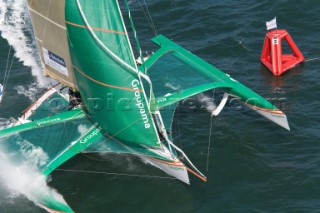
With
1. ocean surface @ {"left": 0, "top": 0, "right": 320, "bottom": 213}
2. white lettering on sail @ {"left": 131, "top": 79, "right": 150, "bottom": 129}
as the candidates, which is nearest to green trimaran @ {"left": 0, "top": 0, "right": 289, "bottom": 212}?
white lettering on sail @ {"left": 131, "top": 79, "right": 150, "bottom": 129}

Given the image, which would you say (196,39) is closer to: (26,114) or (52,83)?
(52,83)

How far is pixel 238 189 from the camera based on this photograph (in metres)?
19.4

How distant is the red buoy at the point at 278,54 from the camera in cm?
2680

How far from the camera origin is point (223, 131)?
902 inches

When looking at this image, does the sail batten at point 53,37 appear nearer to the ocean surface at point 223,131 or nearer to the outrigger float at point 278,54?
the ocean surface at point 223,131

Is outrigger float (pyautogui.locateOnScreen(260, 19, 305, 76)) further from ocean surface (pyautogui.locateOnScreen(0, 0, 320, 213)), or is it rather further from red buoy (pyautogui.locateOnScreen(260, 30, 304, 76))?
ocean surface (pyautogui.locateOnScreen(0, 0, 320, 213))

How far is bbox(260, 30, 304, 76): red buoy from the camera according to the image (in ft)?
87.9

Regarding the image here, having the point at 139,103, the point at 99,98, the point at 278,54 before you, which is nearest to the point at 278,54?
the point at 278,54

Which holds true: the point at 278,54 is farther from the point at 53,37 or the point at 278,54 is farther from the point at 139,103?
the point at 53,37

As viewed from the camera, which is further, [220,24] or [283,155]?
[220,24]

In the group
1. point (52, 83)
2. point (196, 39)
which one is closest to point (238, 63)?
point (196, 39)

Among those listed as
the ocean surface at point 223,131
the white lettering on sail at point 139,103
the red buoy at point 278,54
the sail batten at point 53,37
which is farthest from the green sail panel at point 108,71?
the red buoy at point 278,54

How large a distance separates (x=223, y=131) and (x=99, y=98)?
6.47 m

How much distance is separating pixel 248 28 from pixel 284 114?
10164 millimetres
